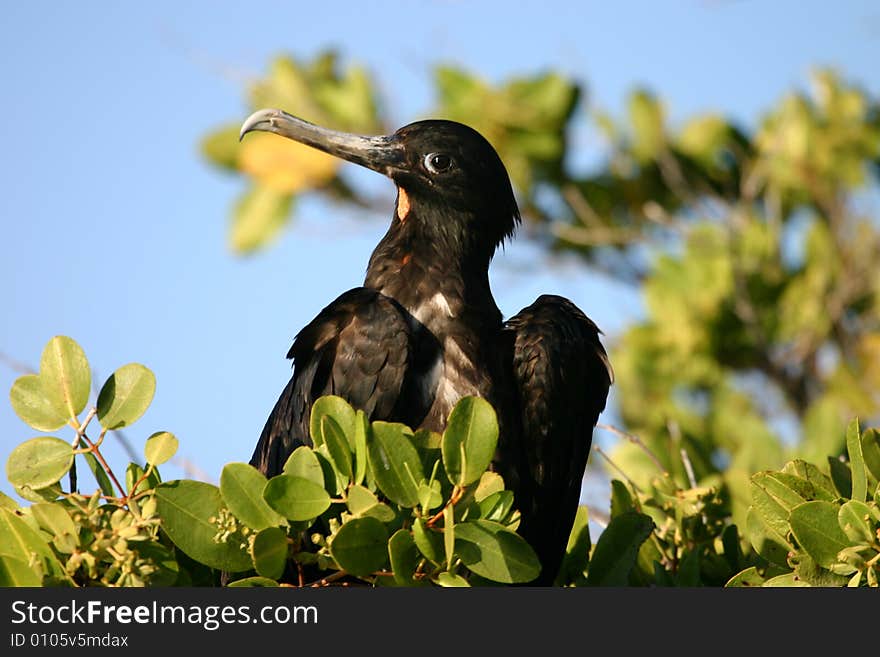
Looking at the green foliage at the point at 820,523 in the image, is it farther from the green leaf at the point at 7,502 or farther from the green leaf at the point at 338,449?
the green leaf at the point at 7,502

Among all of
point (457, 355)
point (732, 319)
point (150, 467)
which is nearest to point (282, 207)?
point (732, 319)

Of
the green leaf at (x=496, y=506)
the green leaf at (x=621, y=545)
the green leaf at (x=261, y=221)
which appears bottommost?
the green leaf at (x=496, y=506)

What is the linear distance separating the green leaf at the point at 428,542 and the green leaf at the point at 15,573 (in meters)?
0.59

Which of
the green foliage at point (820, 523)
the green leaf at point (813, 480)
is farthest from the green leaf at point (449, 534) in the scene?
the green leaf at point (813, 480)

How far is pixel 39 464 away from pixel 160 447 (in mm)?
194

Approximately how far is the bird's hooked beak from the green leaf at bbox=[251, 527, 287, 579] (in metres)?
1.47

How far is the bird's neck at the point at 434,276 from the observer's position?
303cm

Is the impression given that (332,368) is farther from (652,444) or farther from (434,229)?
(652,444)

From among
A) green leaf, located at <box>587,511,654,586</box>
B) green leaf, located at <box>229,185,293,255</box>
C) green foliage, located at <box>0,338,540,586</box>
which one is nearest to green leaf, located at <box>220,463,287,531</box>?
green foliage, located at <box>0,338,540,586</box>

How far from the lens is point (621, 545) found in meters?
2.44

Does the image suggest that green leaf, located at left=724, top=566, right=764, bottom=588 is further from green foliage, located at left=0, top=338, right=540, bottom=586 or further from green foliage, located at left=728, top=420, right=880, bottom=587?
green foliage, located at left=0, top=338, right=540, bottom=586

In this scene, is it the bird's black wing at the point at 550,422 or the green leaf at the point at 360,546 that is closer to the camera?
the green leaf at the point at 360,546

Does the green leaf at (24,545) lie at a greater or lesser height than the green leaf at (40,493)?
lesser

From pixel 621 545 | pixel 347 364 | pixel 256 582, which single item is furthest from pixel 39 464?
pixel 621 545
